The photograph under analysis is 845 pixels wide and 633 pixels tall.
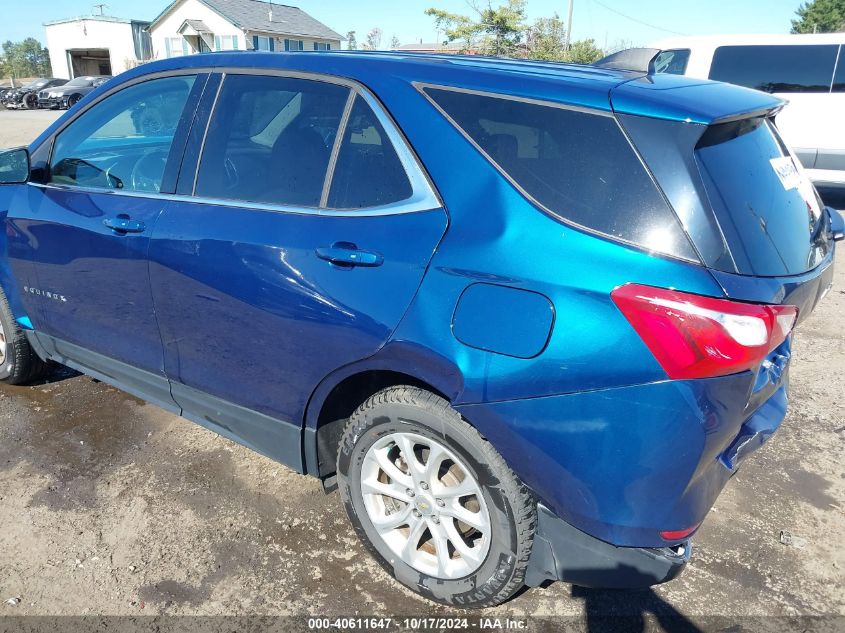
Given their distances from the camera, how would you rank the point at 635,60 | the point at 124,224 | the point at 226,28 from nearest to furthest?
1. the point at 635,60
2. the point at 124,224
3. the point at 226,28

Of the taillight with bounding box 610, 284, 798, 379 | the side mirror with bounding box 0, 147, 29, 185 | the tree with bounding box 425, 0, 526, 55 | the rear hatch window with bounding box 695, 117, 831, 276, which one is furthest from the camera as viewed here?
the tree with bounding box 425, 0, 526, 55

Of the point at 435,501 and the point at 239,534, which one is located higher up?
the point at 435,501

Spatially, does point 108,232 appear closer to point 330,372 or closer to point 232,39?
point 330,372

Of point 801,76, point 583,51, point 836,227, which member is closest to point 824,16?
point 583,51

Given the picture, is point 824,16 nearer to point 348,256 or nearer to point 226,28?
point 226,28

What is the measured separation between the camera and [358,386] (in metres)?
2.45

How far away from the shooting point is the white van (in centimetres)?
920

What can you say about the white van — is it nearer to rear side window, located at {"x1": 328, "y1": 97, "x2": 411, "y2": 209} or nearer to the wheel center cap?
rear side window, located at {"x1": 328, "y1": 97, "x2": 411, "y2": 209}

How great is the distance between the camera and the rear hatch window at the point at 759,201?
1809mm

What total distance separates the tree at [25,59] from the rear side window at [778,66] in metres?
58.8

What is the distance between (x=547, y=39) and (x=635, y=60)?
25.0 meters

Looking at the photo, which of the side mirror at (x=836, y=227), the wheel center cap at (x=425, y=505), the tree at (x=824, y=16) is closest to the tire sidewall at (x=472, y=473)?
the wheel center cap at (x=425, y=505)

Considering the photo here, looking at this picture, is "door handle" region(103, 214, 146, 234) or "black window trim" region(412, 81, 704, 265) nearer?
"black window trim" region(412, 81, 704, 265)

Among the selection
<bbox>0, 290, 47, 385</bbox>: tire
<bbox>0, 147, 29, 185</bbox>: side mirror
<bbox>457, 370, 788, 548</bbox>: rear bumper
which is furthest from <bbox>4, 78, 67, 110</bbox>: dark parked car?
<bbox>457, 370, 788, 548</bbox>: rear bumper
